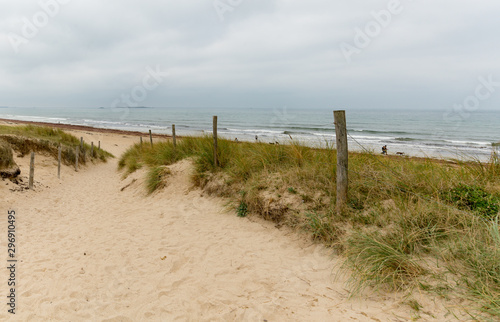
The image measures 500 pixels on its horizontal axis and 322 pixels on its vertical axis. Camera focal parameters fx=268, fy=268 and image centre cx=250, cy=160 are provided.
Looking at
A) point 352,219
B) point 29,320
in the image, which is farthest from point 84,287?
point 352,219

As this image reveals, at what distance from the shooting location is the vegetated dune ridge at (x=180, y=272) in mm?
3041

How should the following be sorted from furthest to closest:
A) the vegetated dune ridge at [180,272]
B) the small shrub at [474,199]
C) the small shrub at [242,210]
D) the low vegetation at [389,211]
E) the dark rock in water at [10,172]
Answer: the dark rock in water at [10,172], the small shrub at [242,210], the small shrub at [474,199], the vegetated dune ridge at [180,272], the low vegetation at [389,211]

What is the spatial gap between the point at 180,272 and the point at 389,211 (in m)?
3.39

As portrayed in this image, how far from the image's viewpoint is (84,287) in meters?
3.68

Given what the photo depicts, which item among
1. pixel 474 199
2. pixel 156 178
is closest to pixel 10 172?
pixel 156 178

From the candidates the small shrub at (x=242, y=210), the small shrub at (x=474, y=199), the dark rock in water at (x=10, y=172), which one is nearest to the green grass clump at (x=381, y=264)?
the small shrub at (x=474, y=199)

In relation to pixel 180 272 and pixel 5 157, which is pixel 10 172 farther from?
pixel 180 272

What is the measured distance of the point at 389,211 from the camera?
427 centimetres

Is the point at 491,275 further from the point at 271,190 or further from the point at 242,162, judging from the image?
the point at 242,162

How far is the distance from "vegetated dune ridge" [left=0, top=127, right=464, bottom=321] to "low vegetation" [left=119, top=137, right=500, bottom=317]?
284 mm

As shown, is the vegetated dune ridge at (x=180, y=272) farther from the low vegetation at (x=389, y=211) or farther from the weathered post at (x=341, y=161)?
the weathered post at (x=341, y=161)

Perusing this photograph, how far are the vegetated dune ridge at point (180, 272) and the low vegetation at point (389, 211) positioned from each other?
0.93 ft

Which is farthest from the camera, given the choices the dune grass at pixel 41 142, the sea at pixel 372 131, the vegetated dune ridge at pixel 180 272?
the sea at pixel 372 131

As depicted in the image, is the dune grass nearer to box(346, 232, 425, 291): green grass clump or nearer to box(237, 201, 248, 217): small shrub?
box(237, 201, 248, 217): small shrub
